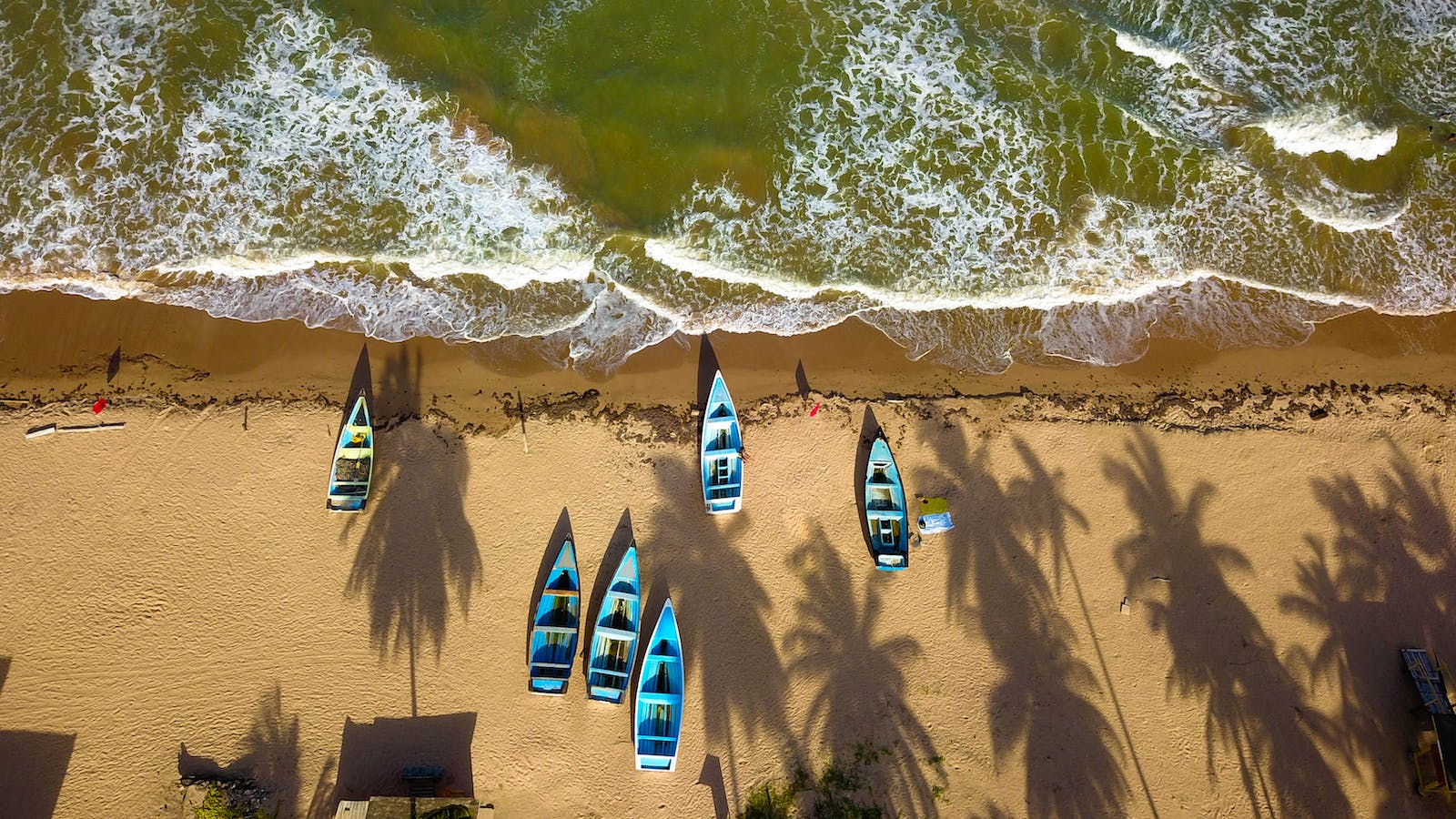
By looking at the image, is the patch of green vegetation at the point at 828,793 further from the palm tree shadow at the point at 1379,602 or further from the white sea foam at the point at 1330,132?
the white sea foam at the point at 1330,132

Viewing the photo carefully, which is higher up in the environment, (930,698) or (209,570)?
(209,570)

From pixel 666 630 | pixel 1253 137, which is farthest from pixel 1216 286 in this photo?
pixel 666 630

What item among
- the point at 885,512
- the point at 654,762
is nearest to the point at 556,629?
the point at 654,762

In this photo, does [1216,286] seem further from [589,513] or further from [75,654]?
[75,654]

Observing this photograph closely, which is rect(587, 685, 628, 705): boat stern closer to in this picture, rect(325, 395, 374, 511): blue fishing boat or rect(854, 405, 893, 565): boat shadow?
rect(854, 405, 893, 565): boat shadow

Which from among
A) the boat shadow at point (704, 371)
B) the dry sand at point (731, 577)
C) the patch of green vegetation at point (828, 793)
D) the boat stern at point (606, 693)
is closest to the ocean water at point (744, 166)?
the boat shadow at point (704, 371)
